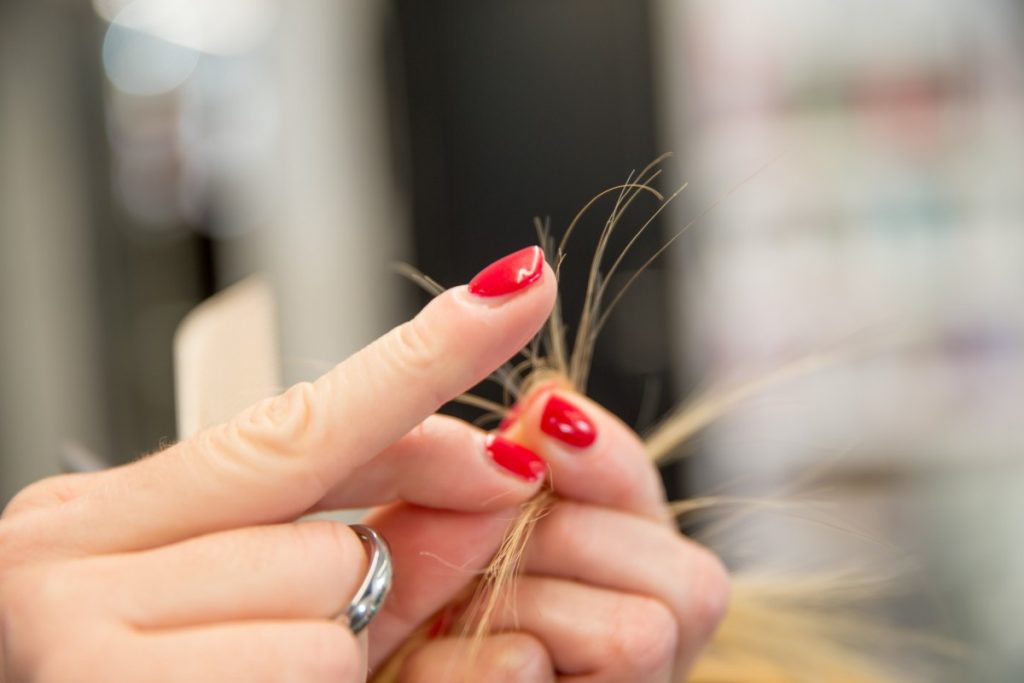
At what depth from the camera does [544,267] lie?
42 centimetres

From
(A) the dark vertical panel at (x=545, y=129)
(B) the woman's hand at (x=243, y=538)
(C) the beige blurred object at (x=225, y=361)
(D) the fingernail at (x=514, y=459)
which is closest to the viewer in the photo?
(B) the woman's hand at (x=243, y=538)

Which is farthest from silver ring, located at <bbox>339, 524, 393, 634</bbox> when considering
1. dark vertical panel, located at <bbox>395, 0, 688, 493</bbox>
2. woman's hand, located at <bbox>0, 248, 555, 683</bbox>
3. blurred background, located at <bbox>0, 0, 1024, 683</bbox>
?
dark vertical panel, located at <bbox>395, 0, 688, 493</bbox>

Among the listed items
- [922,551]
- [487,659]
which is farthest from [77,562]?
[922,551]

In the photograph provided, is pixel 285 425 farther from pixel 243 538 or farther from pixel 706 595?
pixel 706 595

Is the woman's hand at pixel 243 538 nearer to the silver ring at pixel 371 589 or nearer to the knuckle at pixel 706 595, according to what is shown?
the silver ring at pixel 371 589

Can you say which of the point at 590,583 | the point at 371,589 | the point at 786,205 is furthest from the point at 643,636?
the point at 786,205

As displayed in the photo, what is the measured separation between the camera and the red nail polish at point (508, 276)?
0.41m

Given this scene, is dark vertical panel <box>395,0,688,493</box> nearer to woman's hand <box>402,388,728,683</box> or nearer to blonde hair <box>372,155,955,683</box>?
blonde hair <box>372,155,955,683</box>

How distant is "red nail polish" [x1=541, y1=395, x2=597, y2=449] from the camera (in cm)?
53

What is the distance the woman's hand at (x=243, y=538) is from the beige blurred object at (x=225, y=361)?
18cm

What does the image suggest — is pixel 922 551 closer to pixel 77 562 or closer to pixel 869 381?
pixel 869 381

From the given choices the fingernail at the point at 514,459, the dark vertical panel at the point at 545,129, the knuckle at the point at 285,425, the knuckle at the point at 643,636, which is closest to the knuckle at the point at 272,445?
the knuckle at the point at 285,425

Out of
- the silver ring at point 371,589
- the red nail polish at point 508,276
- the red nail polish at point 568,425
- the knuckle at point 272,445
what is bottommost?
the silver ring at point 371,589

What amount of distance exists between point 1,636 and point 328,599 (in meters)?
0.14
